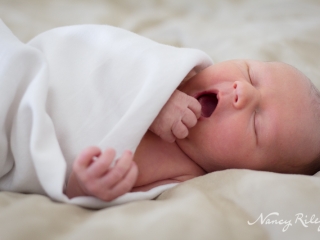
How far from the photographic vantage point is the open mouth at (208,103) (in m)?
0.92

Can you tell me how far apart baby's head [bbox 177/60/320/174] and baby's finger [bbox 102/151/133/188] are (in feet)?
0.87

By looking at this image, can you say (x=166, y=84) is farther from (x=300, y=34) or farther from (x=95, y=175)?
(x=300, y=34)

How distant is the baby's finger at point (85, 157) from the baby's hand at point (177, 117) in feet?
0.75

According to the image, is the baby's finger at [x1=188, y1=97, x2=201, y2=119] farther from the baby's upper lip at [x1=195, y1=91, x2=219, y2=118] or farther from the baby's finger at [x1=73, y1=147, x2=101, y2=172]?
the baby's finger at [x1=73, y1=147, x2=101, y2=172]

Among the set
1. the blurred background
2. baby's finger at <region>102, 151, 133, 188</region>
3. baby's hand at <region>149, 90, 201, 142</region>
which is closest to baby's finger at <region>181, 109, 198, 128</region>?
baby's hand at <region>149, 90, 201, 142</region>

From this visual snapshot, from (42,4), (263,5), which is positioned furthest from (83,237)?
(263,5)

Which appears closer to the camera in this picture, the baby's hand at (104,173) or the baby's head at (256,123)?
the baby's hand at (104,173)

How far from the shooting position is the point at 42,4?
4.52 ft

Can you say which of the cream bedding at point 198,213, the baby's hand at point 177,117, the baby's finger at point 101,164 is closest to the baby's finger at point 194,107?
the baby's hand at point 177,117

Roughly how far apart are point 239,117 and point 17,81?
51cm

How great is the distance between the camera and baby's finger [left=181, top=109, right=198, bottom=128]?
0.82m

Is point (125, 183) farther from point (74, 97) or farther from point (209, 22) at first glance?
point (209, 22)

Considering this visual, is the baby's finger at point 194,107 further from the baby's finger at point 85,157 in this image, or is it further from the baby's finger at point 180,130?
the baby's finger at point 85,157
